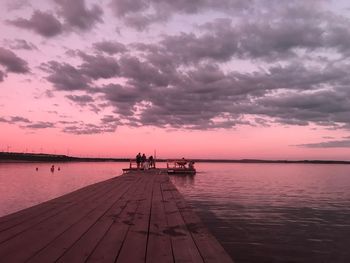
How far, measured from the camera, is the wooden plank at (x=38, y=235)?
660cm

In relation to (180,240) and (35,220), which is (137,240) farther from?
(35,220)

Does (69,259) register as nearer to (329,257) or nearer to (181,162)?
(329,257)

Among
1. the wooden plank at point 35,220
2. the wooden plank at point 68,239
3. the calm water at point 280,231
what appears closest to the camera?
the wooden plank at point 68,239

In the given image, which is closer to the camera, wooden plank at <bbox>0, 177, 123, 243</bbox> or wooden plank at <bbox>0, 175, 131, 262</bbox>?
wooden plank at <bbox>0, 175, 131, 262</bbox>

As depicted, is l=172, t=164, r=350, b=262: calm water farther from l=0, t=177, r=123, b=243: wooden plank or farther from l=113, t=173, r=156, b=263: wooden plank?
l=0, t=177, r=123, b=243: wooden plank

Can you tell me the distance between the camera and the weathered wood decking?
664 centimetres

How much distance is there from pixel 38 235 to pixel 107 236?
1.43 metres

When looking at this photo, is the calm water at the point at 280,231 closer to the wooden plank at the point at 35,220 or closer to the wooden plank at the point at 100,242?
the wooden plank at the point at 100,242

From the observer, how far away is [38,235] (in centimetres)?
820

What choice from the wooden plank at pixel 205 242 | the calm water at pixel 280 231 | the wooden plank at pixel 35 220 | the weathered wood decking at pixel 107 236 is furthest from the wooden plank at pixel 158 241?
the wooden plank at pixel 35 220

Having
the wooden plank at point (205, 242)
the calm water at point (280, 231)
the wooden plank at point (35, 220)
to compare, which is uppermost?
the wooden plank at point (35, 220)

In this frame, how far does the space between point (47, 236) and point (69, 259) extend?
Answer: 6.53 ft

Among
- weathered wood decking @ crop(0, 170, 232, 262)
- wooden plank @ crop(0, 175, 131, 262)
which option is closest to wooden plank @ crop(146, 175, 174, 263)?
weathered wood decking @ crop(0, 170, 232, 262)

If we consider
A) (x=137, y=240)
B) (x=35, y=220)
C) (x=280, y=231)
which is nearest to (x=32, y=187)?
(x=280, y=231)
